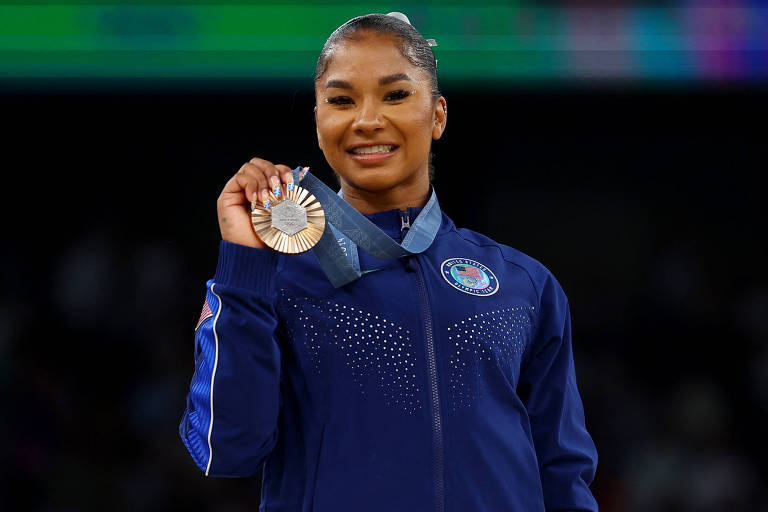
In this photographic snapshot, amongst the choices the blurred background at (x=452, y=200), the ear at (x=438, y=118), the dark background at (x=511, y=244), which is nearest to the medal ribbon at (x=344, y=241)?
the ear at (x=438, y=118)

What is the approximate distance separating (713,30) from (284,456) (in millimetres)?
3124

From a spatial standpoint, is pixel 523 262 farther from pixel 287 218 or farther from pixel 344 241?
pixel 287 218

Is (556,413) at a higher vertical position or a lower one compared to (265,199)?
lower

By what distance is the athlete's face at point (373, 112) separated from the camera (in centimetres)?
182

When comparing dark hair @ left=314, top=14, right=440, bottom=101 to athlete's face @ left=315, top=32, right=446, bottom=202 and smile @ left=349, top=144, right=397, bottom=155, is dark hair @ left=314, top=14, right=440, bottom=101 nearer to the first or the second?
athlete's face @ left=315, top=32, right=446, bottom=202

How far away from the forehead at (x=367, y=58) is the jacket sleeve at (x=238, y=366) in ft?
1.19

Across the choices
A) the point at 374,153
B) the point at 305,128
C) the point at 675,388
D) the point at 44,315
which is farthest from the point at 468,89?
the point at 374,153

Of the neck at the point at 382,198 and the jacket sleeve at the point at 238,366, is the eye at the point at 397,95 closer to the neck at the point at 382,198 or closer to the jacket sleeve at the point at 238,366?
the neck at the point at 382,198

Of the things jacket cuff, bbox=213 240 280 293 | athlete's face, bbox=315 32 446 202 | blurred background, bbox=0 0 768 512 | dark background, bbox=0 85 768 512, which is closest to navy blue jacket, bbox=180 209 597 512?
jacket cuff, bbox=213 240 280 293

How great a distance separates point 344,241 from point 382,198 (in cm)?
16

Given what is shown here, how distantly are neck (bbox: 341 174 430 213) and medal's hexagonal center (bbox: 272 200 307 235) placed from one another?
0.30 meters

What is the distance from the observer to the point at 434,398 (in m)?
1.74

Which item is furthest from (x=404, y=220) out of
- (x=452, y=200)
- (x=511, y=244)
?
(x=511, y=244)

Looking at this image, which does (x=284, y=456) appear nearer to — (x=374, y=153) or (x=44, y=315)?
(x=374, y=153)
